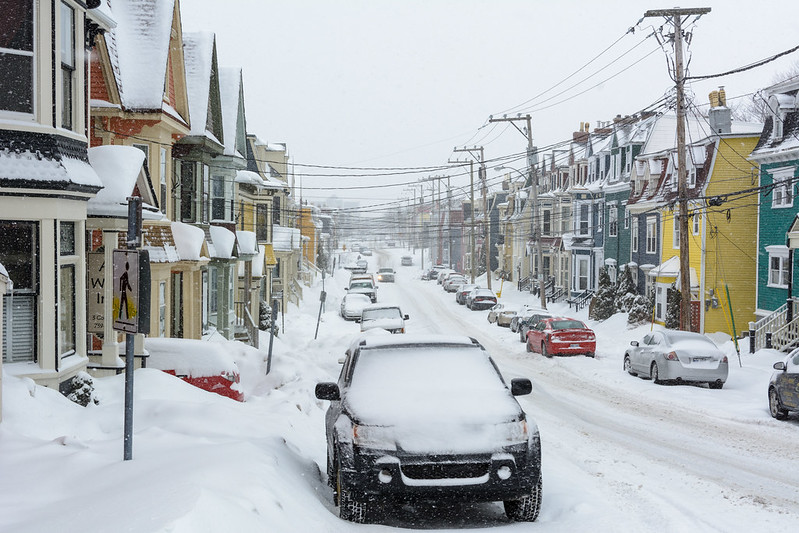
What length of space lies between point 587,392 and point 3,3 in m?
15.0

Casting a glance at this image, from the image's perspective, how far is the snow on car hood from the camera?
7.34 metres

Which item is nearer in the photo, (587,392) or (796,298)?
(587,392)

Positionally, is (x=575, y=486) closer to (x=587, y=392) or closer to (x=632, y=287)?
(x=587, y=392)

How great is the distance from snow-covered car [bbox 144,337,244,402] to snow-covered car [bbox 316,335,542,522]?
807 cm

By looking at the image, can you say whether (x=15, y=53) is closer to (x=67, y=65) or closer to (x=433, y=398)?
(x=67, y=65)

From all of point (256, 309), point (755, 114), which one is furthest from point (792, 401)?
point (755, 114)

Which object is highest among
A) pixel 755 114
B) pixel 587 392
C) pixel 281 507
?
pixel 755 114

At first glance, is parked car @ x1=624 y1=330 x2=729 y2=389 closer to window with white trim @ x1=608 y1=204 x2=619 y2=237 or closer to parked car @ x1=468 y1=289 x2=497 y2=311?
window with white trim @ x1=608 y1=204 x2=619 y2=237

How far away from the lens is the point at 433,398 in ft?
25.8

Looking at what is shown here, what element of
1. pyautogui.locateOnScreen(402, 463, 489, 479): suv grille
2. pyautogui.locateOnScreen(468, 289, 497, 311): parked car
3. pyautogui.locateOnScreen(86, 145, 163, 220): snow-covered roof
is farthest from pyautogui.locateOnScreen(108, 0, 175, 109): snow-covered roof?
pyautogui.locateOnScreen(468, 289, 497, 311): parked car

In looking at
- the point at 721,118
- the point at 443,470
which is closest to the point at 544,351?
the point at 721,118

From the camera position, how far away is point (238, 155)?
29.2 m

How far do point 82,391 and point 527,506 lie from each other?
6.88 m

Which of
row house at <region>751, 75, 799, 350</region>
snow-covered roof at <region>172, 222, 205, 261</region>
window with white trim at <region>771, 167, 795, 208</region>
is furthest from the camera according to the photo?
window with white trim at <region>771, 167, 795, 208</region>
